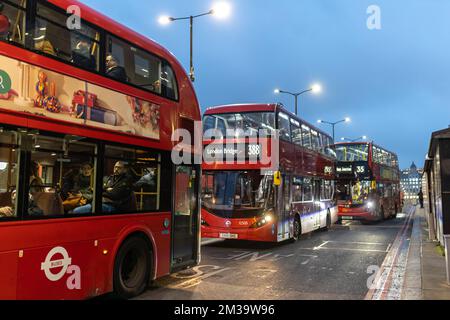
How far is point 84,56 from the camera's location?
589 centimetres

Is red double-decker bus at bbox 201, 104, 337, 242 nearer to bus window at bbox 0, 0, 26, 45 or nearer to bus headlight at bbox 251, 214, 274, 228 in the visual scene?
bus headlight at bbox 251, 214, 274, 228

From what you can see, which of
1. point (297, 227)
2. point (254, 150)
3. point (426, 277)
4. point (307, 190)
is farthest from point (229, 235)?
point (426, 277)

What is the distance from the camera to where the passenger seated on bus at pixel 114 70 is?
6320mm

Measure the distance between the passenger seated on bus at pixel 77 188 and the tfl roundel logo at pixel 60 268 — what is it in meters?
0.57

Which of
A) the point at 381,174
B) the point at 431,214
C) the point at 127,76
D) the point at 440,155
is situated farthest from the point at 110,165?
the point at 381,174

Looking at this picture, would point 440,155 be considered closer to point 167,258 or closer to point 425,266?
point 425,266

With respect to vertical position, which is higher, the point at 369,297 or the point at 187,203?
the point at 187,203

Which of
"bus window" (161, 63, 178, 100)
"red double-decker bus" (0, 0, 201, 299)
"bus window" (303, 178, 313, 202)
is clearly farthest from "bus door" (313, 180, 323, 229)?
"bus window" (161, 63, 178, 100)

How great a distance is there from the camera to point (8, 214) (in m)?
4.75

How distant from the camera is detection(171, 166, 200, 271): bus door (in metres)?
7.98

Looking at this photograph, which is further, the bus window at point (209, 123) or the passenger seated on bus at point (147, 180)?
the bus window at point (209, 123)

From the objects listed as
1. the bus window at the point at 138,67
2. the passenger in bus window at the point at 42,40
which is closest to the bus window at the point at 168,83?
the bus window at the point at 138,67

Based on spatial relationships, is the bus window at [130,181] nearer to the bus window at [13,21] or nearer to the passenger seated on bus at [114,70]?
the passenger seated on bus at [114,70]
